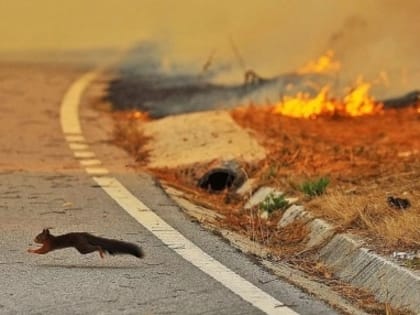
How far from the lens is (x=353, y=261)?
6.97 m

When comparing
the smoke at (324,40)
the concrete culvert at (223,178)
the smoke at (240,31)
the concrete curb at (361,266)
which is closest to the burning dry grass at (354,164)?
the concrete curb at (361,266)

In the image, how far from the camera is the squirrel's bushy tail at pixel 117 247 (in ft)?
22.8

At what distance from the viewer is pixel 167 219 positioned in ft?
26.8

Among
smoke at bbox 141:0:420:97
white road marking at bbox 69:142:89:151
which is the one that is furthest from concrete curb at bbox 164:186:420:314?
smoke at bbox 141:0:420:97

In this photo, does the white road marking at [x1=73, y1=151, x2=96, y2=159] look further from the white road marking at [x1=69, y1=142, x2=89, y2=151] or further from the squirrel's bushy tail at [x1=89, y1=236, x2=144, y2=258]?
the squirrel's bushy tail at [x1=89, y1=236, x2=144, y2=258]

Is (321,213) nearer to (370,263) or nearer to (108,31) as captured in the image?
(370,263)

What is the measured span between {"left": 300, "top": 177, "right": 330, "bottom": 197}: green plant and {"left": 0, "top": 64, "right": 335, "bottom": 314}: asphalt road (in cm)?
93

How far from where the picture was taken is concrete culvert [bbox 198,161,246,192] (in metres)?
9.77

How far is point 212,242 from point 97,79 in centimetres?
1062

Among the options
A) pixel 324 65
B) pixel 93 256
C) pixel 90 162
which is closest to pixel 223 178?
pixel 90 162

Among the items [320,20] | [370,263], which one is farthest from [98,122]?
[370,263]

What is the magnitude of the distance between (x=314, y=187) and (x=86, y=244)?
2.11 meters

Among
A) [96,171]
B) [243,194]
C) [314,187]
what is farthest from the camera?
[96,171]

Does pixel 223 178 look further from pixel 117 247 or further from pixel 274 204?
pixel 117 247
